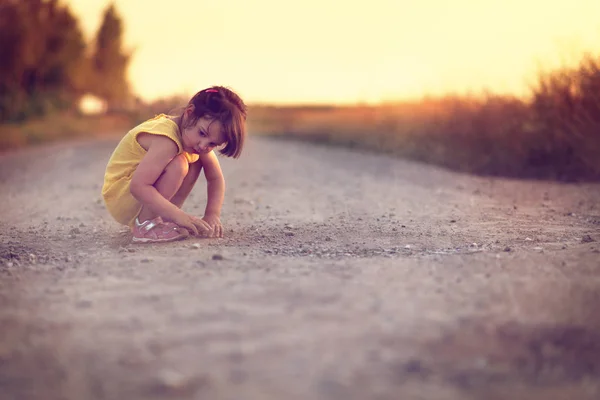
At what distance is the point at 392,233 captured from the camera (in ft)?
10.8

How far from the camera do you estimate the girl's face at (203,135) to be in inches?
112

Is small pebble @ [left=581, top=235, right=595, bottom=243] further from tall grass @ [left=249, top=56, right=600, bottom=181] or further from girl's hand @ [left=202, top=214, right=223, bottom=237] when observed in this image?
tall grass @ [left=249, top=56, right=600, bottom=181]

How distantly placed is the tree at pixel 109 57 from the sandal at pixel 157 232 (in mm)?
22046

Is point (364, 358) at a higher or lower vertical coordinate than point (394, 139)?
lower

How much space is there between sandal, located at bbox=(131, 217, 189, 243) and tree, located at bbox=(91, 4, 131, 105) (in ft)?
72.3

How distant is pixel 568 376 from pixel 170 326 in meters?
0.99

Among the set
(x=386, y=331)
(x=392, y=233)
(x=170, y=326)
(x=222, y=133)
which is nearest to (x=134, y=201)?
(x=222, y=133)

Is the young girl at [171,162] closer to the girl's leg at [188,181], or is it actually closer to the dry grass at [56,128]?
the girl's leg at [188,181]

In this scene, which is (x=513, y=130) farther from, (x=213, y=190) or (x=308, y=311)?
(x=308, y=311)

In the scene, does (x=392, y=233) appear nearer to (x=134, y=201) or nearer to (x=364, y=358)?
(x=134, y=201)

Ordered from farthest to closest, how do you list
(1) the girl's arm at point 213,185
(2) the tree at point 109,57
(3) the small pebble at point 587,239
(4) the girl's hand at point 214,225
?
1. (2) the tree at point 109,57
2. (1) the girl's arm at point 213,185
3. (4) the girl's hand at point 214,225
4. (3) the small pebble at point 587,239

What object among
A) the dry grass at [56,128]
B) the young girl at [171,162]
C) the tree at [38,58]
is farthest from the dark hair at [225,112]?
the tree at [38,58]

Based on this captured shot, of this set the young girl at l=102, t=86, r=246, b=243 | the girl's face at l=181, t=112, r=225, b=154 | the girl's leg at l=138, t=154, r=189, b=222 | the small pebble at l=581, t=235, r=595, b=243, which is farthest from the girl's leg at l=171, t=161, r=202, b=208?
the small pebble at l=581, t=235, r=595, b=243

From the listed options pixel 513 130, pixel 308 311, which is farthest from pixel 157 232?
pixel 513 130
